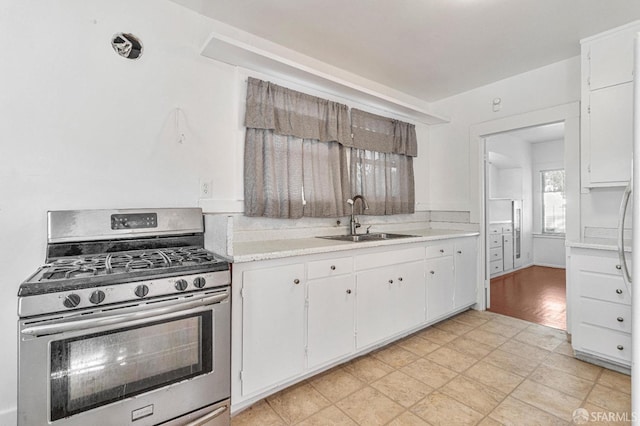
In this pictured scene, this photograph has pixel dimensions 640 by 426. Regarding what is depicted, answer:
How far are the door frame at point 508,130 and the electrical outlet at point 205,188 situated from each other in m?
3.02

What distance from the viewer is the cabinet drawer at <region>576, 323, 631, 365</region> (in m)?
Result: 2.14

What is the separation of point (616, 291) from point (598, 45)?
2.01 m

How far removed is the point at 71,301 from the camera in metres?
1.21

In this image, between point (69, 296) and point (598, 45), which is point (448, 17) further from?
point (69, 296)

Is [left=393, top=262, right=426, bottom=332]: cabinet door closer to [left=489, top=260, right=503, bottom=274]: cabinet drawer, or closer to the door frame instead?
the door frame

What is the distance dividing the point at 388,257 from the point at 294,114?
4.82ft

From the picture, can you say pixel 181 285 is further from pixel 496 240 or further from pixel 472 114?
pixel 496 240

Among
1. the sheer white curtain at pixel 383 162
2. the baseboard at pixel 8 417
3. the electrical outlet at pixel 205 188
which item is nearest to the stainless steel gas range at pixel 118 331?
the electrical outlet at pixel 205 188

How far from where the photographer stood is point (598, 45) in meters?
2.51

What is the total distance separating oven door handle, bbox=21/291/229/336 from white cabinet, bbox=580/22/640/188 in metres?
3.09

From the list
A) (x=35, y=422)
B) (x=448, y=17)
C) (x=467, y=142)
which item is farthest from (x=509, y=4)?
(x=35, y=422)

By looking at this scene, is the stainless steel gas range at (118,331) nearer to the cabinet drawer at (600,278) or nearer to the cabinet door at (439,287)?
the cabinet door at (439,287)

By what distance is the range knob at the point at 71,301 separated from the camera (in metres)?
1.20

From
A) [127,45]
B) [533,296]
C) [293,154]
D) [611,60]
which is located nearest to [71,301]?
[127,45]
